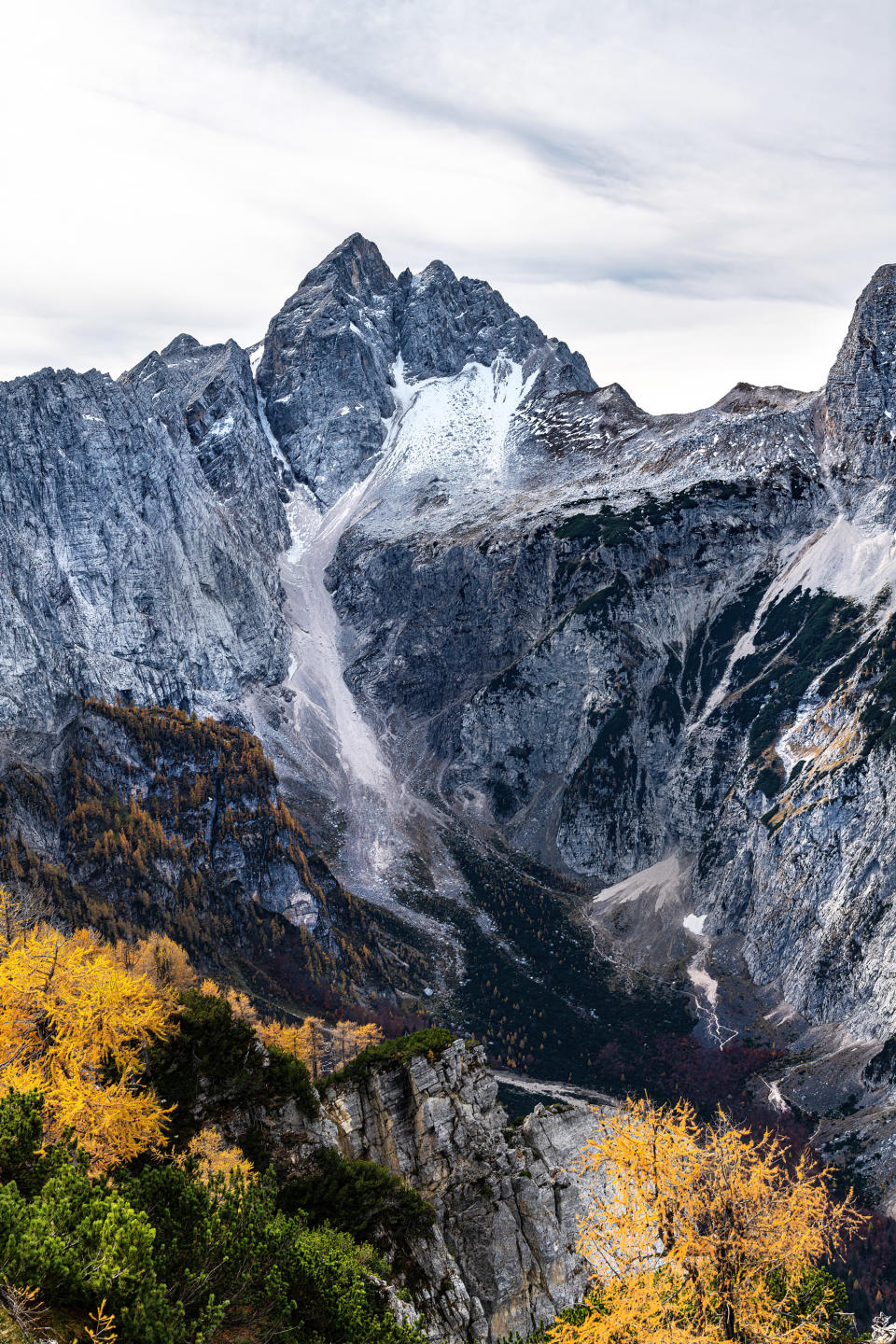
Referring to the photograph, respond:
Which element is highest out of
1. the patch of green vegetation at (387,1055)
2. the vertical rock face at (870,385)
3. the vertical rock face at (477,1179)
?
the vertical rock face at (870,385)

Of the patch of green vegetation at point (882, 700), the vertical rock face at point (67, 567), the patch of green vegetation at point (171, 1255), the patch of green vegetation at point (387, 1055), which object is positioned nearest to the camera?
the patch of green vegetation at point (171, 1255)

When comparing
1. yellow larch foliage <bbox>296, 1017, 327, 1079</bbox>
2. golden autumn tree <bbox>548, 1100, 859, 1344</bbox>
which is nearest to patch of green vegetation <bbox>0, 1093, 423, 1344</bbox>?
golden autumn tree <bbox>548, 1100, 859, 1344</bbox>

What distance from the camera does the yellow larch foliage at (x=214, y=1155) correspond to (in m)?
32.1

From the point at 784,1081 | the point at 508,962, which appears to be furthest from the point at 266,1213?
the point at 508,962

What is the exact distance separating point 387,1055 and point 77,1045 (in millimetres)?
26853

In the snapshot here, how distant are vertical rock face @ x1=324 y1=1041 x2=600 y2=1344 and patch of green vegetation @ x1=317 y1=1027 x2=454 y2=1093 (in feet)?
1.49

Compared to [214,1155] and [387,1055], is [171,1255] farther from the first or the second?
[387,1055]

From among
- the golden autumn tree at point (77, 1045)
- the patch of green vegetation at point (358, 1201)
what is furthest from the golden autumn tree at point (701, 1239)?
the patch of green vegetation at point (358, 1201)

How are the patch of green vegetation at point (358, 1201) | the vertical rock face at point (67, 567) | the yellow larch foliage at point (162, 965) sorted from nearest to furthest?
the patch of green vegetation at point (358, 1201) < the yellow larch foliage at point (162, 965) < the vertical rock face at point (67, 567)

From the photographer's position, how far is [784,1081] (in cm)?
12225

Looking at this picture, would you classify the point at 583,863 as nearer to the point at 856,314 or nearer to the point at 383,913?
the point at 383,913

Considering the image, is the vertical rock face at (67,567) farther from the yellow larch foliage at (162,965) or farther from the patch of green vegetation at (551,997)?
the patch of green vegetation at (551,997)

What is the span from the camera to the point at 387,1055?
5197 cm

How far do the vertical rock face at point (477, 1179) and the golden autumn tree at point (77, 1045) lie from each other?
16894mm
